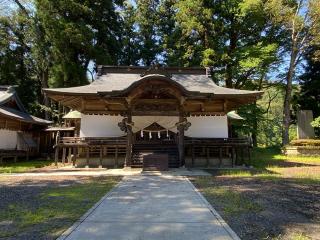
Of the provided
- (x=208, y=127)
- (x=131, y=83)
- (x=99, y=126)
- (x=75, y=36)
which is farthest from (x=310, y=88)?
(x=99, y=126)

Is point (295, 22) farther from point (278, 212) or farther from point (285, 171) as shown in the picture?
point (278, 212)

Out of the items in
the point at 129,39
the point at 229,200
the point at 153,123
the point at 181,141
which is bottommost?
the point at 229,200

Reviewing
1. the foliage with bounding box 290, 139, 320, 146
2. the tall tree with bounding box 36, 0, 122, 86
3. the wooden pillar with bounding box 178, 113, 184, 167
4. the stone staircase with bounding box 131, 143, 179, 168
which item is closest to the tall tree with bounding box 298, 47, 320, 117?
the foliage with bounding box 290, 139, 320, 146

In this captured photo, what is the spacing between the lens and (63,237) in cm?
521

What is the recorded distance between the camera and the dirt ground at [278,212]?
5535 mm

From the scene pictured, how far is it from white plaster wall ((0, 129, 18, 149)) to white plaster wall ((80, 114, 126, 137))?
8667 millimetres

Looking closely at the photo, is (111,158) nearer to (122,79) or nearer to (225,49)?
(122,79)

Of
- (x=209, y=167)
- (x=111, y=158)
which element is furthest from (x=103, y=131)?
(x=209, y=167)

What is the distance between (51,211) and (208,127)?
13.7 m

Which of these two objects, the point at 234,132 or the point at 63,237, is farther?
the point at 234,132

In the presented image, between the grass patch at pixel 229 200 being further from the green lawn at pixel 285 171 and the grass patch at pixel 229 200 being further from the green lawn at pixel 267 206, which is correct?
the green lawn at pixel 285 171

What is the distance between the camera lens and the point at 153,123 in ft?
62.6

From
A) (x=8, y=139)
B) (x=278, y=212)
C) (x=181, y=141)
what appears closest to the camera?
(x=278, y=212)

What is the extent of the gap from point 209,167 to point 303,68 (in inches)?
899
